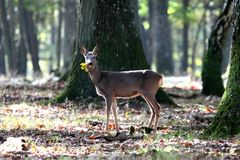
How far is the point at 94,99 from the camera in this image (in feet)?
48.1

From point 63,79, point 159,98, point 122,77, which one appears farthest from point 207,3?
point 122,77

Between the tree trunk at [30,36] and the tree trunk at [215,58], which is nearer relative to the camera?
the tree trunk at [215,58]

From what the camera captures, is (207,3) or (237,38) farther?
(207,3)

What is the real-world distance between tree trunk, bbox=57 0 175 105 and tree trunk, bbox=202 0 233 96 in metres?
3.87

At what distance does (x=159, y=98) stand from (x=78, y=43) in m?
2.23

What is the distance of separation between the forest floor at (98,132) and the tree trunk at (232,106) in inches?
9.1

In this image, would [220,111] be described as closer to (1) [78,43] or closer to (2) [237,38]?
(2) [237,38]

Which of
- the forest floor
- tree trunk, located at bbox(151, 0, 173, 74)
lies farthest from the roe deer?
tree trunk, located at bbox(151, 0, 173, 74)

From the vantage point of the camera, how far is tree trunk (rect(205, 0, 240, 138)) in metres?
9.53

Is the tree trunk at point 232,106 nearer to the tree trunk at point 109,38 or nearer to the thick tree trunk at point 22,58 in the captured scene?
the tree trunk at point 109,38

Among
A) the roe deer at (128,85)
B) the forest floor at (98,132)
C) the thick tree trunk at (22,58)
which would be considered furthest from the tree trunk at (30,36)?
the roe deer at (128,85)

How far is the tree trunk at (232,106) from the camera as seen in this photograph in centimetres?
953

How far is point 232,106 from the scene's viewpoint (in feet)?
31.5

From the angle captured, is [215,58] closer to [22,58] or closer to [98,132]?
[98,132]
